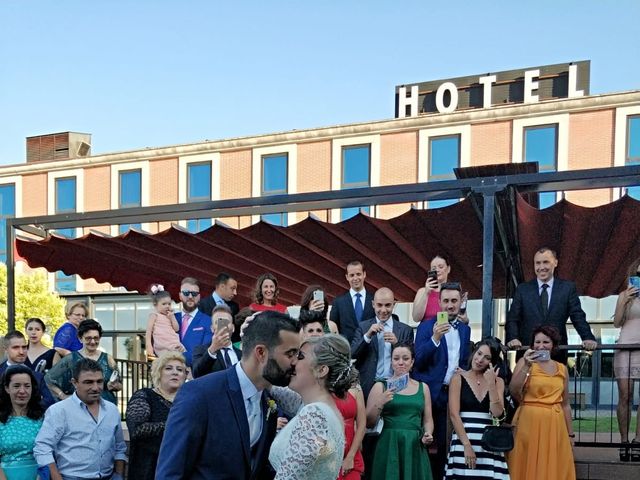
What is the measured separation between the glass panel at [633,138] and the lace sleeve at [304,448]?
22925 millimetres

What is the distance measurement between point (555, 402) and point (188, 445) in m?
4.03

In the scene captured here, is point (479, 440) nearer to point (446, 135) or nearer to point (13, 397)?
point (13, 397)

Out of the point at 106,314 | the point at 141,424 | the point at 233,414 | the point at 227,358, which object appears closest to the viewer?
the point at 233,414

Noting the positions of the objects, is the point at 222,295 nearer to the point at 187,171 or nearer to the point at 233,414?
the point at 233,414

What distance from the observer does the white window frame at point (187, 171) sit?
28.6 metres

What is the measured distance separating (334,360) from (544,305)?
3980 mm

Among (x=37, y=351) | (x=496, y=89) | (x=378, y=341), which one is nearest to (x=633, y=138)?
(x=496, y=89)

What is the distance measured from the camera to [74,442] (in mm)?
4836

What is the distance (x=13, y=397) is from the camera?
512 cm

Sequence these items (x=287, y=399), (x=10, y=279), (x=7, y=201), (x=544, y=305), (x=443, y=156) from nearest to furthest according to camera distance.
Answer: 1. (x=287, y=399)
2. (x=544, y=305)
3. (x=10, y=279)
4. (x=443, y=156)
5. (x=7, y=201)

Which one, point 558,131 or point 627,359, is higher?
point 558,131

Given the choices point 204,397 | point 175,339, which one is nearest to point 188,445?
point 204,397

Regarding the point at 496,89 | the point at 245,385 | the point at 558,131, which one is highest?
the point at 496,89

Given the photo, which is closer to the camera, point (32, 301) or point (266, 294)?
point (266, 294)
